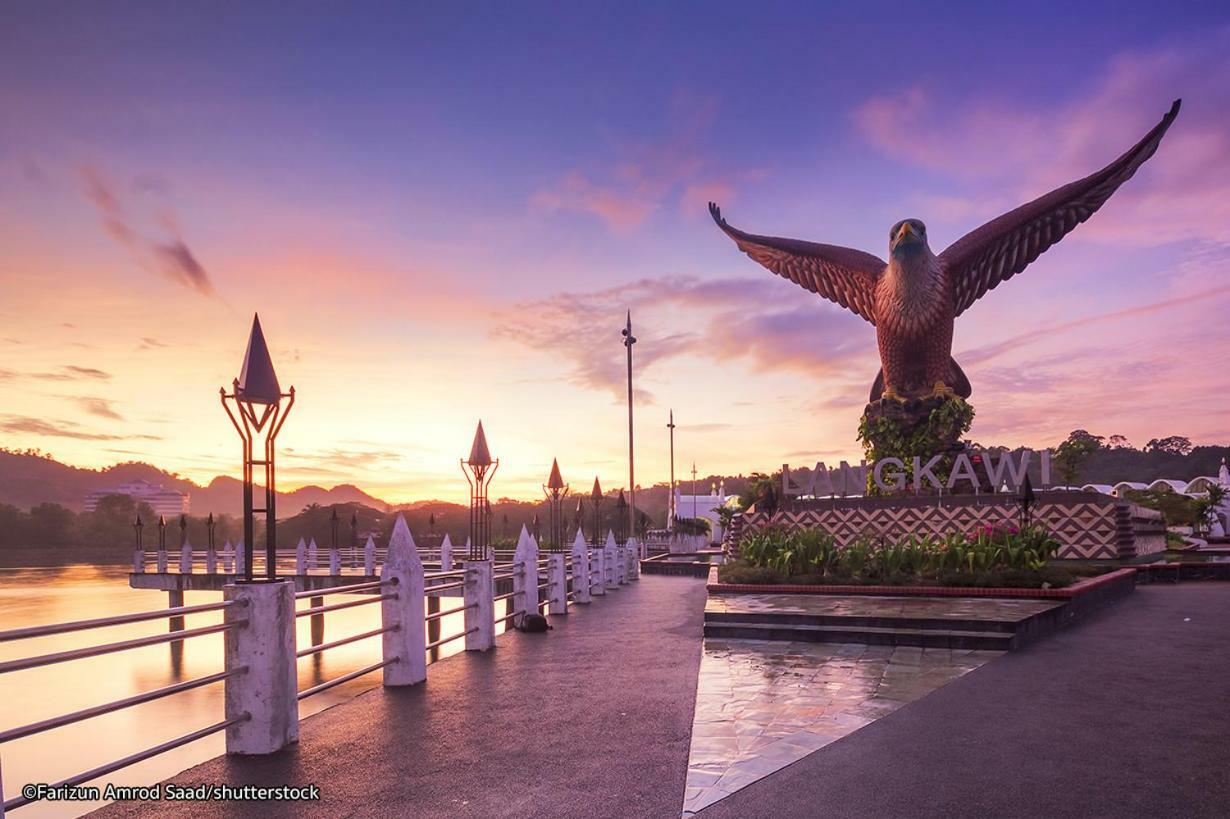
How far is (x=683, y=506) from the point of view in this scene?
73.6 metres

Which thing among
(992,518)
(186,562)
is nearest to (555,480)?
(992,518)

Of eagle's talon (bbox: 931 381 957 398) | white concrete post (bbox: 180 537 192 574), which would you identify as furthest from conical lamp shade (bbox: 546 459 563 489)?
white concrete post (bbox: 180 537 192 574)

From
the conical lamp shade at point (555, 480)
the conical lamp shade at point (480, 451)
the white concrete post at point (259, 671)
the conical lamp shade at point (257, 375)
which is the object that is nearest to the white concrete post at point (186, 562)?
the conical lamp shade at point (555, 480)

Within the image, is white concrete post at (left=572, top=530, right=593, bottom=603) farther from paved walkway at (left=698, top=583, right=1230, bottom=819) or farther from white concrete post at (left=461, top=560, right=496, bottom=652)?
paved walkway at (left=698, top=583, right=1230, bottom=819)

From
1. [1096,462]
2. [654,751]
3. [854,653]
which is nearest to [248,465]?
[654,751]

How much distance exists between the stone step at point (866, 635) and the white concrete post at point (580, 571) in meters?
5.98

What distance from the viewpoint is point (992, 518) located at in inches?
961

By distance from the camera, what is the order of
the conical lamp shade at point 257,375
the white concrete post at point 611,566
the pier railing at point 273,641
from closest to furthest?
the pier railing at point 273,641, the conical lamp shade at point 257,375, the white concrete post at point 611,566

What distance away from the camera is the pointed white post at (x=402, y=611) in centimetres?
841

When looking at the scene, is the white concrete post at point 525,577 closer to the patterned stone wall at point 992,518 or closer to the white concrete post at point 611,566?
the white concrete post at point 611,566

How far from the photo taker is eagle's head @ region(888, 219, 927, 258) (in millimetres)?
26609

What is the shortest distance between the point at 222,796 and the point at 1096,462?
121 m

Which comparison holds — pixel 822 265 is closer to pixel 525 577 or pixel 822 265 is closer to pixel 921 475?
pixel 921 475

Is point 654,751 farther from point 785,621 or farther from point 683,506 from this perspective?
point 683,506
